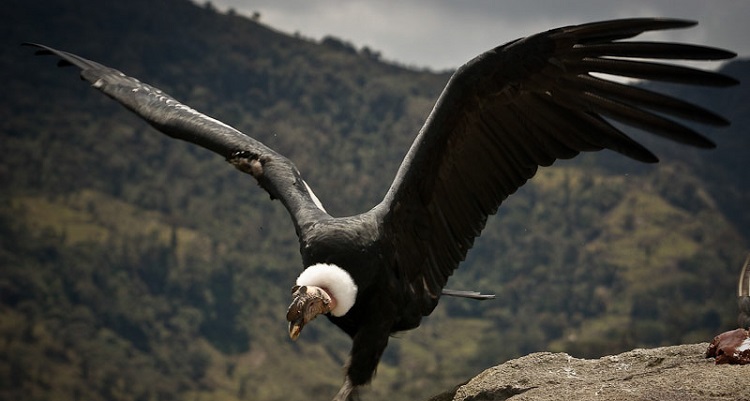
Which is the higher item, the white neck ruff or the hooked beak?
the white neck ruff

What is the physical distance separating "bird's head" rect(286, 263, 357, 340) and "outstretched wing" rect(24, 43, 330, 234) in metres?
0.64

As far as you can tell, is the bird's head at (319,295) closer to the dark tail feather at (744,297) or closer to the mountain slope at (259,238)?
the dark tail feather at (744,297)

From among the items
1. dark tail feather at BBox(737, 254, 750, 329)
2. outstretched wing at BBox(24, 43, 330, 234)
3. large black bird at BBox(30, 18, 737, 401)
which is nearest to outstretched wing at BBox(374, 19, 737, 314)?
large black bird at BBox(30, 18, 737, 401)

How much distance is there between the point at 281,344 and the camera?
88.4 metres

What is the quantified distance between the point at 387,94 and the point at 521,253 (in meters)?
35.7

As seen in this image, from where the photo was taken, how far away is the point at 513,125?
7.94 metres

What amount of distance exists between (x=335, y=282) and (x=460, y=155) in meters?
1.69

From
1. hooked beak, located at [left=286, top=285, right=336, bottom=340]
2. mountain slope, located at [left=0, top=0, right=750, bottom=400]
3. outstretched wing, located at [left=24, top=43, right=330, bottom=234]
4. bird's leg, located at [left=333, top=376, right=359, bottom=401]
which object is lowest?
bird's leg, located at [left=333, top=376, right=359, bottom=401]

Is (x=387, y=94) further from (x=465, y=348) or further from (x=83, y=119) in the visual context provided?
(x=465, y=348)

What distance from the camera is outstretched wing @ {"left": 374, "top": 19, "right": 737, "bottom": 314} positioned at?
717 centimetres

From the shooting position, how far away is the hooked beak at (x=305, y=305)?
6.77m

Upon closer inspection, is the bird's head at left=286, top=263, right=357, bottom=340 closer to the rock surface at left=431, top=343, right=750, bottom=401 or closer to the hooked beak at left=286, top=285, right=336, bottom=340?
the hooked beak at left=286, top=285, right=336, bottom=340

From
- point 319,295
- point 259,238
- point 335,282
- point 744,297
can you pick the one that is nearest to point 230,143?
point 335,282

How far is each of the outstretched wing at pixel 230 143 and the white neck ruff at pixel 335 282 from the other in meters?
0.59
